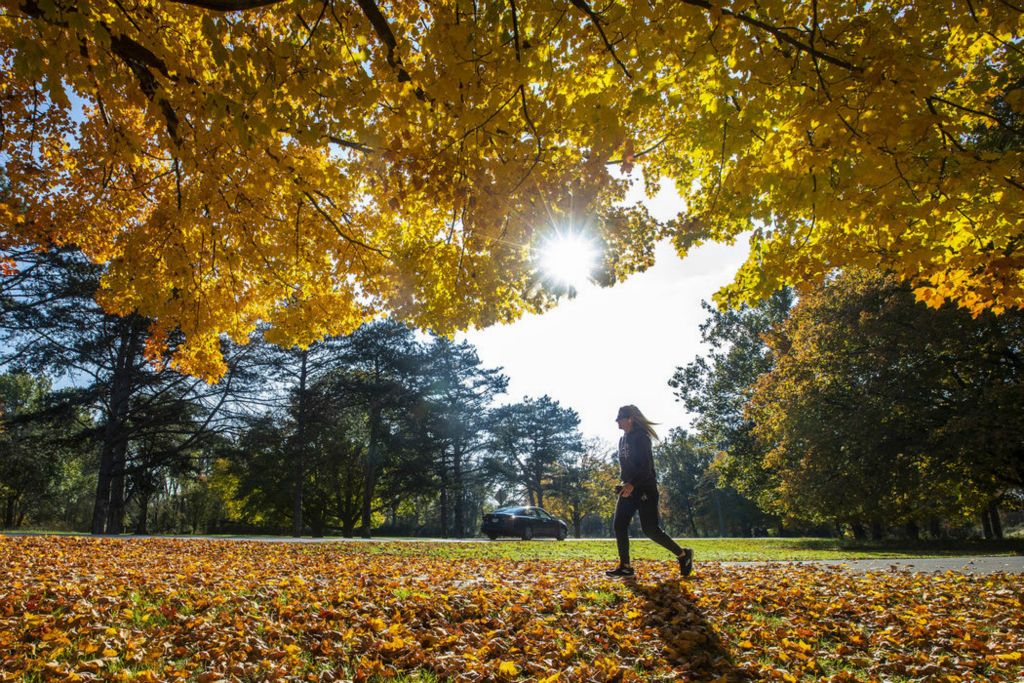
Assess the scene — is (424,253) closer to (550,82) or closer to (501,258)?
(501,258)

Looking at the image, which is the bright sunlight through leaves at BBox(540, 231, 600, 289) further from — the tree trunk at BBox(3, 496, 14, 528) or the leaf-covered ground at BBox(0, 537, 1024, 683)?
the tree trunk at BBox(3, 496, 14, 528)

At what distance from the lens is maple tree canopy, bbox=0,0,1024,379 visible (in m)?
3.93

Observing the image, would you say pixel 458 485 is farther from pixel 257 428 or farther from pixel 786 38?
pixel 786 38

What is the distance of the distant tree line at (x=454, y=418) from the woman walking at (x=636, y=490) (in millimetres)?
8670

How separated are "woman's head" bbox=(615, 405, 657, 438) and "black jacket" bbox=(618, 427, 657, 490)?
57 mm

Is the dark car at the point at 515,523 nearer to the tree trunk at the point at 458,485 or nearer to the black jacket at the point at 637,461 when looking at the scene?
the tree trunk at the point at 458,485

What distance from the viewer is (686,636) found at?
3373 mm

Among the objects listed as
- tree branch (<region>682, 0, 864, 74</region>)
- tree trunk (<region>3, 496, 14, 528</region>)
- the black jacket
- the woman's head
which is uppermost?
tree branch (<region>682, 0, 864, 74</region>)

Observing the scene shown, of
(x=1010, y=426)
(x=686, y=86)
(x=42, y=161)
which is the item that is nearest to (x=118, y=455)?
(x=42, y=161)

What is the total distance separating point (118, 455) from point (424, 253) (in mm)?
22719

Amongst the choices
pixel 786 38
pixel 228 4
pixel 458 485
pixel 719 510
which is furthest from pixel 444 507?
pixel 786 38

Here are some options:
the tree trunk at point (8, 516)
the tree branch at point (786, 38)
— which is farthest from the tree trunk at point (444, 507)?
the tree trunk at point (8, 516)

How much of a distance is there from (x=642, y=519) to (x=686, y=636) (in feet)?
7.26

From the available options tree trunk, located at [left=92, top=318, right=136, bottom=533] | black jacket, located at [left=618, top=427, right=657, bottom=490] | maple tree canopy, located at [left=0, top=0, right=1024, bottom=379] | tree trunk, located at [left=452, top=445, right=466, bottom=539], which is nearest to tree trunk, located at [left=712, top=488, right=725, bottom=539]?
tree trunk, located at [left=452, top=445, right=466, bottom=539]
